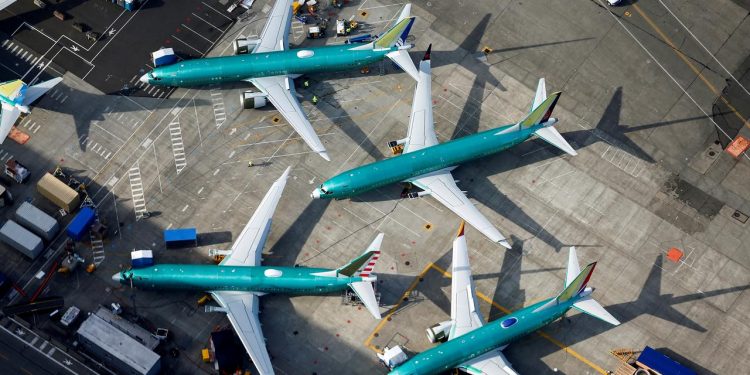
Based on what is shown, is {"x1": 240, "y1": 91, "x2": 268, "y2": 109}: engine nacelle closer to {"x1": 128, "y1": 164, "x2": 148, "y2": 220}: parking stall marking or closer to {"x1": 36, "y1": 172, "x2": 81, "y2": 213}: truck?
{"x1": 128, "y1": 164, "x2": 148, "y2": 220}: parking stall marking

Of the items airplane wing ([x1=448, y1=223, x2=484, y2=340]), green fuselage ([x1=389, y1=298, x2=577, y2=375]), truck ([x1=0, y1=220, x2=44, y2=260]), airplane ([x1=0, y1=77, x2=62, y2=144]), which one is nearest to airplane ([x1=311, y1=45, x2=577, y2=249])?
airplane wing ([x1=448, y1=223, x2=484, y2=340])

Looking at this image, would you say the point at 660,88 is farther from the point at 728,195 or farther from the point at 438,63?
the point at 438,63

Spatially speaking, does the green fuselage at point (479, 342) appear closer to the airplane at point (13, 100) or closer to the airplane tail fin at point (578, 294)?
the airplane tail fin at point (578, 294)

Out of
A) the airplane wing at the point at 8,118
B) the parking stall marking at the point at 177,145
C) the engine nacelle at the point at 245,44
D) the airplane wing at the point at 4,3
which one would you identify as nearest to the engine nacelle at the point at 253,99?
the engine nacelle at the point at 245,44

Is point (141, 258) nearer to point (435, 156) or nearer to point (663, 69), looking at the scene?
Answer: point (435, 156)

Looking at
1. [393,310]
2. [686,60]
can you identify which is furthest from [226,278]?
[686,60]

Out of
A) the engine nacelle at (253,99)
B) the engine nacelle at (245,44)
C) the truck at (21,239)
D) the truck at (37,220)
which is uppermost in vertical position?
the engine nacelle at (245,44)
